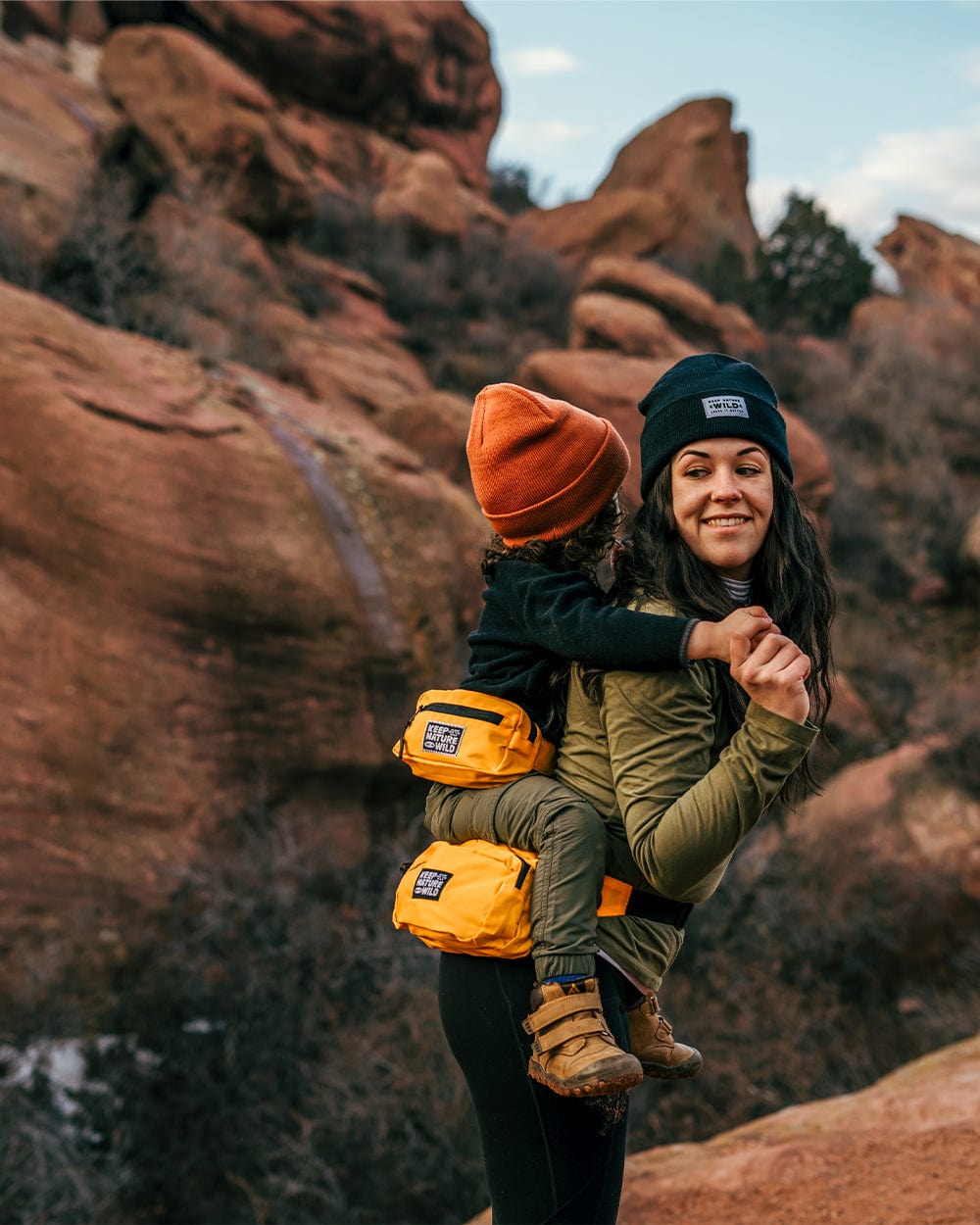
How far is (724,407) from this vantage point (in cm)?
184

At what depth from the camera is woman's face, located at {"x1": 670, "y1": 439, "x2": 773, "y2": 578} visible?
5.90ft

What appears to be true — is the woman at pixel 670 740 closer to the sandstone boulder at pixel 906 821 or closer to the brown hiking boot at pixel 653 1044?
the brown hiking boot at pixel 653 1044

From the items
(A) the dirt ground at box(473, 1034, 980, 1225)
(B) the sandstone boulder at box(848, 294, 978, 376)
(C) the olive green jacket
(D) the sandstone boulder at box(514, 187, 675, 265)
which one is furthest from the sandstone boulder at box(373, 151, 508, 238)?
(C) the olive green jacket

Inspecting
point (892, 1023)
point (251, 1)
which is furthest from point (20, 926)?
point (251, 1)

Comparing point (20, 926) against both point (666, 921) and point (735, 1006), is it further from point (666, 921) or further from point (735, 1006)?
point (666, 921)

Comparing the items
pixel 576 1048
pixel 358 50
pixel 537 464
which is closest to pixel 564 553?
pixel 537 464

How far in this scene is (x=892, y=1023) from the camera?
948cm

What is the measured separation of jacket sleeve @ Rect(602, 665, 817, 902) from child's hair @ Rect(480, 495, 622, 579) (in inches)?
13.5

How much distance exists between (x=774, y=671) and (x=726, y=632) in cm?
10

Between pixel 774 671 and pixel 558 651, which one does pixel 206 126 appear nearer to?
pixel 558 651

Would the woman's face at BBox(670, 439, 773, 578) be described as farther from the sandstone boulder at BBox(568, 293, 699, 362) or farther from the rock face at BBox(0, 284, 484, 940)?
the sandstone boulder at BBox(568, 293, 699, 362)

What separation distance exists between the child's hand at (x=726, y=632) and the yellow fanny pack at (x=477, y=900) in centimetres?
43

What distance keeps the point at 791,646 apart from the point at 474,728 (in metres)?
0.57

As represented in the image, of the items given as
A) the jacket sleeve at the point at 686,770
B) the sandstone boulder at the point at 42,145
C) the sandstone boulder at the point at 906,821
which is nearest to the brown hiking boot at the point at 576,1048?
the jacket sleeve at the point at 686,770
